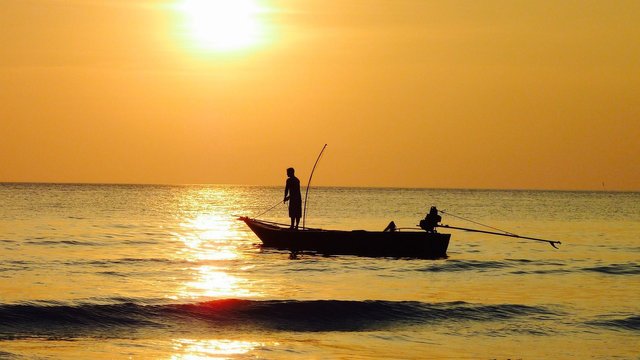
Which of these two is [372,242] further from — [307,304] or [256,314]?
[256,314]

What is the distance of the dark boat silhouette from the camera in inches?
1166

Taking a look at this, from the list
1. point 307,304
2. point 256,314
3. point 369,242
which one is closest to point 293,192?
point 369,242

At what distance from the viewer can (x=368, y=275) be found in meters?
25.9

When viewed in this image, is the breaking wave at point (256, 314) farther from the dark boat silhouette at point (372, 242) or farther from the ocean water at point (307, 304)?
the dark boat silhouette at point (372, 242)


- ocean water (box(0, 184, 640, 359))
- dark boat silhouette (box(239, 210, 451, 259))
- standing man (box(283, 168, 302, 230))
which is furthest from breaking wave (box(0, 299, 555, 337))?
standing man (box(283, 168, 302, 230))

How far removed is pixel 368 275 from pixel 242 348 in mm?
10130

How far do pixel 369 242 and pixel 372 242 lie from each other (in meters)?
0.10

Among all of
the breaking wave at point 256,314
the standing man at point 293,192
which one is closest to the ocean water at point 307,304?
the breaking wave at point 256,314

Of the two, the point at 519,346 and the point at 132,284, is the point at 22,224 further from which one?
the point at 519,346

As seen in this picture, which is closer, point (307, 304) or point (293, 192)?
point (307, 304)

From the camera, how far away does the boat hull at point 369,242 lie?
29.6m

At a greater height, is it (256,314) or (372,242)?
(372,242)

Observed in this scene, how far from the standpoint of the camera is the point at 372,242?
30062 mm


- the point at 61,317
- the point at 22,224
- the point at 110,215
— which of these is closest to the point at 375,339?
the point at 61,317
